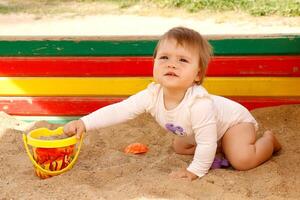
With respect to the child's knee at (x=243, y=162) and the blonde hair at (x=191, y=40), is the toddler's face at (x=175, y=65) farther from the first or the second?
the child's knee at (x=243, y=162)

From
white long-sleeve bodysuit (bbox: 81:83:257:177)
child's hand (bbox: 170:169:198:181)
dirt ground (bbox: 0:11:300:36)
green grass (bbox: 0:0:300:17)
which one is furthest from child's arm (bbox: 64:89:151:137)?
green grass (bbox: 0:0:300:17)

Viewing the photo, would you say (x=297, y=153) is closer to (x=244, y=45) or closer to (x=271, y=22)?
(x=244, y=45)

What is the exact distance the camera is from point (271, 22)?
5.65m

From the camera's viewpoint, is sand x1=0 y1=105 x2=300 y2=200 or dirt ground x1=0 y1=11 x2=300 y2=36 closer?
sand x1=0 y1=105 x2=300 y2=200

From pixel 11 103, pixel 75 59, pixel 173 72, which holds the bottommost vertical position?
pixel 11 103

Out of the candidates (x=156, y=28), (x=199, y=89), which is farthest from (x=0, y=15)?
(x=199, y=89)

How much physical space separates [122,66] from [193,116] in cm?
82

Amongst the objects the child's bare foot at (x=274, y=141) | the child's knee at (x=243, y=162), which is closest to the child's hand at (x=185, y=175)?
the child's knee at (x=243, y=162)

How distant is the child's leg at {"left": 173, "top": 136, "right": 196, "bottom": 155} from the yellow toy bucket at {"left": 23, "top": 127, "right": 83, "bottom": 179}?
0.48 meters

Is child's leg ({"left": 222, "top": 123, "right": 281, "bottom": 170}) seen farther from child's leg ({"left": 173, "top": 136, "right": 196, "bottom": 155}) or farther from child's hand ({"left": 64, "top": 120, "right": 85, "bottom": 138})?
child's hand ({"left": 64, "top": 120, "right": 85, "bottom": 138})

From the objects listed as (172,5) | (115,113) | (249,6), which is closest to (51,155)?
(115,113)

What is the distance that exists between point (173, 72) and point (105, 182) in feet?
1.58

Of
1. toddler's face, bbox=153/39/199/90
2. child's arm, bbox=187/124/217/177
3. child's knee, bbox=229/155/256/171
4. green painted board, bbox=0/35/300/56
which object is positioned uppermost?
toddler's face, bbox=153/39/199/90

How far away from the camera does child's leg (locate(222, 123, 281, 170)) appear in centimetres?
226
